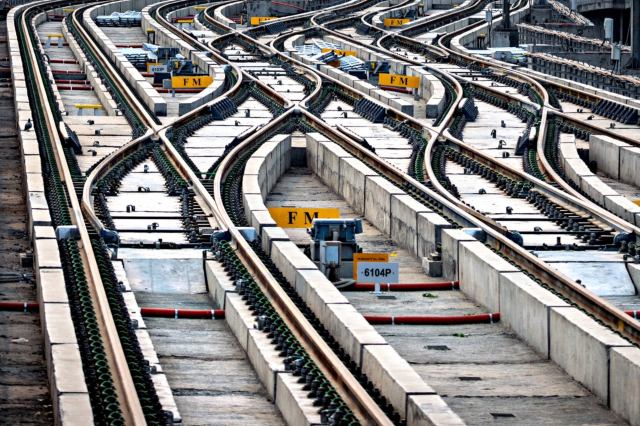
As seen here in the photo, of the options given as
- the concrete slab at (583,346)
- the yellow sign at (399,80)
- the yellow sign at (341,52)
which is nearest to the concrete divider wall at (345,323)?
the concrete slab at (583,346)

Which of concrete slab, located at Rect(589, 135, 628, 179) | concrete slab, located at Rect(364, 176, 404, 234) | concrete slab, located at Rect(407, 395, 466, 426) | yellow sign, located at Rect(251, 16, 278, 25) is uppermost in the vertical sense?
concrete slab, located at Rect(407, 395, 466, 426)

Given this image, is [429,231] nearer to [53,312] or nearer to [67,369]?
[53,312]

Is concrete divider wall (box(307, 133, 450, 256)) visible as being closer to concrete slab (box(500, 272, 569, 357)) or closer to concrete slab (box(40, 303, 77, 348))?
concrete slab (box(500, 272, 569, 357))

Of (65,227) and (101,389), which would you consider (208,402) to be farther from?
(65,227)

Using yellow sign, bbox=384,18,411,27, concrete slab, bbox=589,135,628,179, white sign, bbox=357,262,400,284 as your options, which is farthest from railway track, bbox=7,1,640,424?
yellow sign, bbox=384,18,411,27

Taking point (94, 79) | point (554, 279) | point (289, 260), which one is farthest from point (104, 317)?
point (94, 79)

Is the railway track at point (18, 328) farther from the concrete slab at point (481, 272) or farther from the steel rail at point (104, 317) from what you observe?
the concrete slab at point (481, 272)
